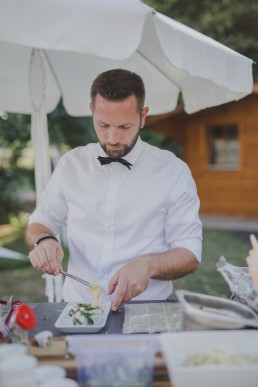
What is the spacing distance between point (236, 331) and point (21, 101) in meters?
2.85

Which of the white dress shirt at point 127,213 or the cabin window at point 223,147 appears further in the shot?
the cabin window at point 223,147

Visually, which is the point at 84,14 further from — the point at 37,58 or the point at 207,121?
the point at 207,121

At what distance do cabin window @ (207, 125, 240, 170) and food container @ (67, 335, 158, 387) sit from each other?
1183cm

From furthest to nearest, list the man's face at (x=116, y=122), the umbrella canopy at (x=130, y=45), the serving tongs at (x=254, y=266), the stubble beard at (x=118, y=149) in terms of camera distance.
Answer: the stubble beard at (x=118, y=149), the man's face at (x=116, y=122), the umbrella canopy at (x=130, y=45), the serving tongs at (x=254, y=266)

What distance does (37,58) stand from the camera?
3.26m

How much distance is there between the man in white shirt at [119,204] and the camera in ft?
7.18

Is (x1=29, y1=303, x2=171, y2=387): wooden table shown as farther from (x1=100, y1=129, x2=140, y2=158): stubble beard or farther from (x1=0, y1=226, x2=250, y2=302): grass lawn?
(x1=0, y1=226, x2=250, y2=302): grass lawn

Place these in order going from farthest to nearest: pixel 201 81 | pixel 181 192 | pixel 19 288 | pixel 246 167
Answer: pixel 246 167 < pixel 19 288 < pixel 201 81 < pixel 181 192

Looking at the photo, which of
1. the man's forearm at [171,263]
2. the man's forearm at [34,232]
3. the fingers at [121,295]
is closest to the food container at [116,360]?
the fingers at [121,295]

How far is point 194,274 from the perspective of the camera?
23.1 ft

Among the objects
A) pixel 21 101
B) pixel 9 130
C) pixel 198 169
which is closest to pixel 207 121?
pixel 198 169

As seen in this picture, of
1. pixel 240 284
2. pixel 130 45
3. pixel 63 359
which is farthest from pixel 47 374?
pixel 130 45

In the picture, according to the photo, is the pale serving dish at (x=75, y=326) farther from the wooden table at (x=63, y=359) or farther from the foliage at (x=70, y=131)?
the foliage at (x=70, y=131)

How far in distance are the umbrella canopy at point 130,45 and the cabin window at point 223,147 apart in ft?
31.1
